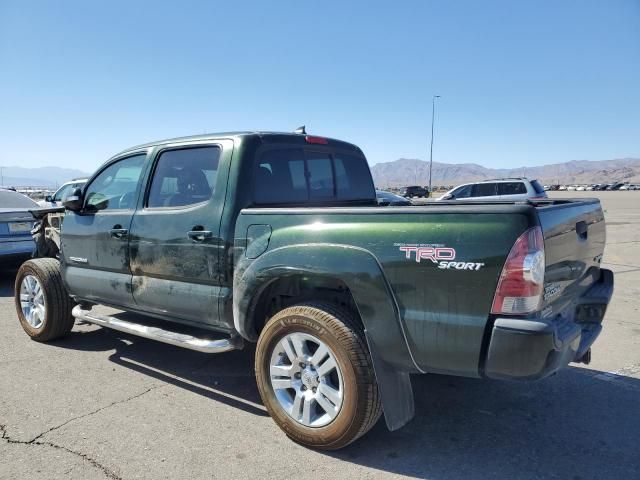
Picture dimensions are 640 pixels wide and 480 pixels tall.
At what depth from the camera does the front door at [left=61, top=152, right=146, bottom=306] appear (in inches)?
165

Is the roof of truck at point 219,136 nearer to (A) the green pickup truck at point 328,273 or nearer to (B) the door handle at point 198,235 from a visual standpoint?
(A) the green pickup truck at point 328,273

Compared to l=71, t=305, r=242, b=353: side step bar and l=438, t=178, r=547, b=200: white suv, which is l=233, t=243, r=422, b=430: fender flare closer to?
l=71, t=305, r=242, b=353: side step bar

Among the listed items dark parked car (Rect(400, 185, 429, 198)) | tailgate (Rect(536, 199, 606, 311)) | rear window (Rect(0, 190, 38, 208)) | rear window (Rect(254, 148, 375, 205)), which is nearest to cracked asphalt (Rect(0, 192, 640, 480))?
tailgate (Rect(536, 199, 606, 311))

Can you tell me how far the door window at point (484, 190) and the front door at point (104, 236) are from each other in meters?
15.2

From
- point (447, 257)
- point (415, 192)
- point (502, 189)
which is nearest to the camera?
point (447, 257)

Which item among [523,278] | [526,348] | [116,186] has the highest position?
[116,186]

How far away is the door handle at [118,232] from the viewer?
4137mm

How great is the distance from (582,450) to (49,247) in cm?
Result: 542

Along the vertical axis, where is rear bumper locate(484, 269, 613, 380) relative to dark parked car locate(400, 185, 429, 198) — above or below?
above

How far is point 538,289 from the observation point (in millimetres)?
2420

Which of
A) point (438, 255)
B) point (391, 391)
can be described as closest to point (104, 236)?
point (391, 391)

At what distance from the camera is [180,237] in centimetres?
367

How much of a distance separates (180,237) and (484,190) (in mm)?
15779

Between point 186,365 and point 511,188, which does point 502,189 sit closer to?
point 511,188
